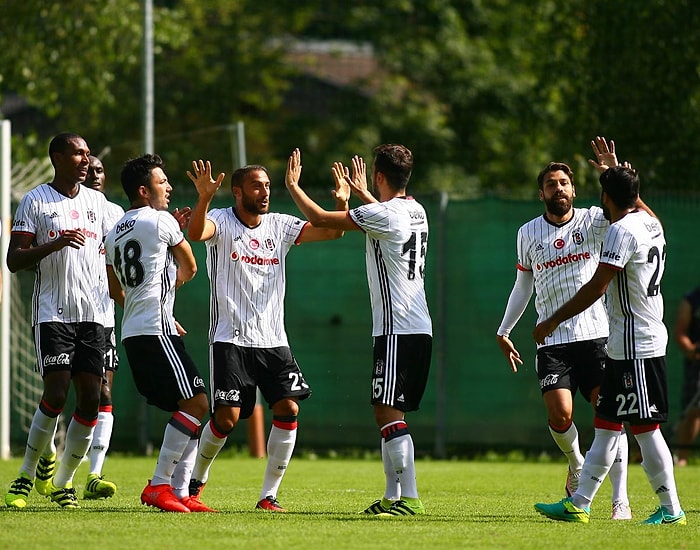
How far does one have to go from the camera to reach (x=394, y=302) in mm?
8094

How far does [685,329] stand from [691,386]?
2.18ft

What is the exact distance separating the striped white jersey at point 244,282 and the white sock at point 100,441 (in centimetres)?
158

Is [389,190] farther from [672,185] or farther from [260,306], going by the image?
[672,185]

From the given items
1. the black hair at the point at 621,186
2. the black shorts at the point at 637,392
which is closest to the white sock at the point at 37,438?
the black shorts at the point at 637,392

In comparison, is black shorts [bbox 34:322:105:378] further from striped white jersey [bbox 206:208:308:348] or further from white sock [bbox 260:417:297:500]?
white sock [bbox 260:417:297:500]

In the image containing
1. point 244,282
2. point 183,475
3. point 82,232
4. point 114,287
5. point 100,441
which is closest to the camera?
point 183,475

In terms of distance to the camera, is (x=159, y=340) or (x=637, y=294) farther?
(x=159, y=340)

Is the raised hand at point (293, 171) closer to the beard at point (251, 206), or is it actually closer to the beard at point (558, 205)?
the beard at point (251, 206)

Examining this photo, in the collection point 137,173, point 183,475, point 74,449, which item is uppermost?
point 137,173

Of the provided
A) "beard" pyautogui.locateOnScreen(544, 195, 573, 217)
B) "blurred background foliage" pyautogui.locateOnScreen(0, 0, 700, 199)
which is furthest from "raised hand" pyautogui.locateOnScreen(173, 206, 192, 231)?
"blurred background foliage" pyautogui.locateOnScreen(0, 0, 700, 199)

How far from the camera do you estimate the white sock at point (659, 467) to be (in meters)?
7.61

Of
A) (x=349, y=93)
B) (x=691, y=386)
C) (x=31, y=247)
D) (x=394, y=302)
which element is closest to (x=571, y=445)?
(x=394, y=302)

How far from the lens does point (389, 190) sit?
27.2 ft

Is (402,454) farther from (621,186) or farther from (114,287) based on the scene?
(114,287)
